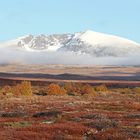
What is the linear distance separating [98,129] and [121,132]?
2.16 m

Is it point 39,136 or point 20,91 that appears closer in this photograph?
point 39,136

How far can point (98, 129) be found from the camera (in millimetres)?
25797

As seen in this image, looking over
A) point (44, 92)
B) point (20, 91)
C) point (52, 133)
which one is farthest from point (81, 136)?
point (44, 92)

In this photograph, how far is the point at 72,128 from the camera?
82.4 feet

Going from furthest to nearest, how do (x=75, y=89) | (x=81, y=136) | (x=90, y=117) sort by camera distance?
(x=75, y=89), (x=90, y=117), (x=81, y=136)

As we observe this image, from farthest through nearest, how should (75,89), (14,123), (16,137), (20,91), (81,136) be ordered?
(75,89) < (20,91) < (14,123) < (81,136) < (16,137)

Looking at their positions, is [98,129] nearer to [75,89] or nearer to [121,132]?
[121,132]

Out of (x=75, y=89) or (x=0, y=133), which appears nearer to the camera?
(x=0, y=133)

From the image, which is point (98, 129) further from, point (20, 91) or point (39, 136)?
point (20, 91)

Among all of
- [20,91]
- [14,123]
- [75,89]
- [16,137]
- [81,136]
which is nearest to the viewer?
[16,137]

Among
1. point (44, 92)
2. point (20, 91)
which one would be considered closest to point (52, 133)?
point (20, 91)

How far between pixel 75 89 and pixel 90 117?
271 ft

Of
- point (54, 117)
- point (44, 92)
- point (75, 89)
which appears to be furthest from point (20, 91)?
point (54, 117)

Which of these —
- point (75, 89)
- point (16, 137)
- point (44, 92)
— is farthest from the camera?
point (75, 89)
